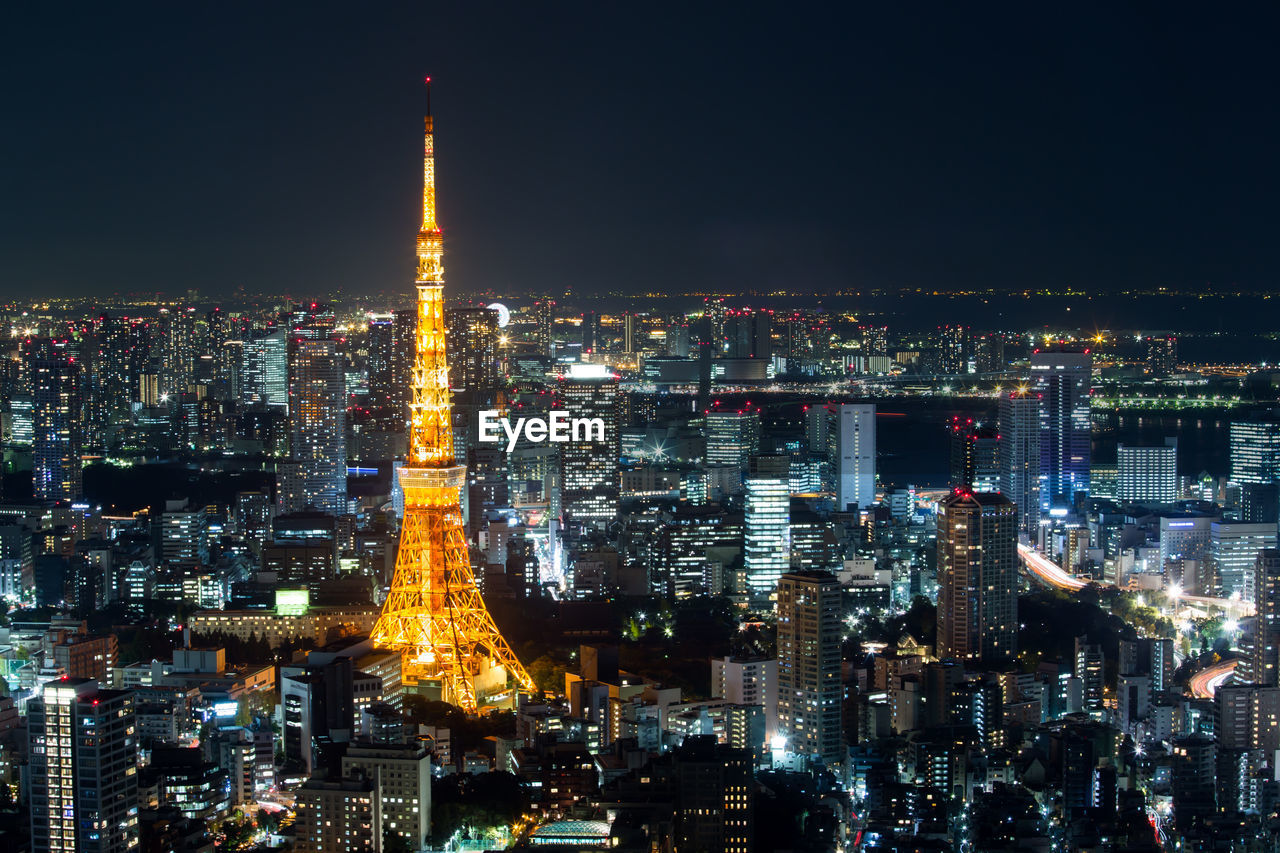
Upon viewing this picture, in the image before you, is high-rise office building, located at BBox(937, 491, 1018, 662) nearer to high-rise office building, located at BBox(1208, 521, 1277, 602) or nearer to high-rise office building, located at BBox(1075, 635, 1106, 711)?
high-rise office building, located at BBox(1075, 635, 1106, 711)

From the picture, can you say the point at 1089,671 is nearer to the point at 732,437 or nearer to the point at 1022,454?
the point at 1022,454

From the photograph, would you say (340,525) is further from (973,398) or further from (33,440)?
(973,398)

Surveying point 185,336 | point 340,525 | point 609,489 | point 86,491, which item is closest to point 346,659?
point 340,525

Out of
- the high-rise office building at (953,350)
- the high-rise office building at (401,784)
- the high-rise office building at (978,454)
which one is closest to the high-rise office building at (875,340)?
the high-rise office building at (953,350)

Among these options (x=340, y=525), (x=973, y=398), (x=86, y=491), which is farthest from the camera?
(x=973, y=398)

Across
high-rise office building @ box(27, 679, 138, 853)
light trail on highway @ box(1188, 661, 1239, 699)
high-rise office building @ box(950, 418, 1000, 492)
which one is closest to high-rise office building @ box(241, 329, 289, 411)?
high-rise office building @ box(950, 418, 1000, 492)

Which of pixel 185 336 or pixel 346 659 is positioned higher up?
pixel 185 336

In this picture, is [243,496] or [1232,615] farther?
[243,496]
